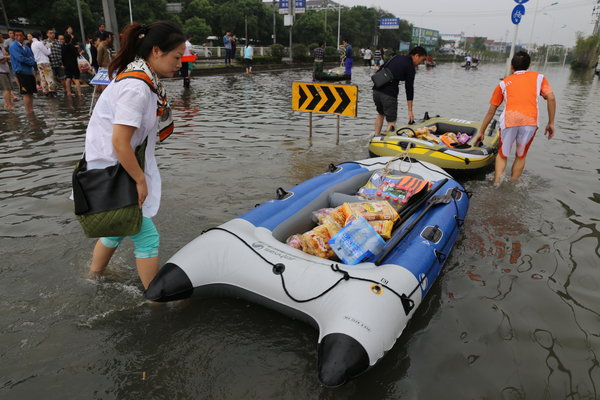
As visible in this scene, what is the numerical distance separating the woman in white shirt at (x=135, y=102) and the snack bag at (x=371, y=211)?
169 centimetres

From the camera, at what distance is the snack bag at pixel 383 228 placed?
345 centimetres

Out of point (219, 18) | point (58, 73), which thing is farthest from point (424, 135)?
→ point (219, 18)

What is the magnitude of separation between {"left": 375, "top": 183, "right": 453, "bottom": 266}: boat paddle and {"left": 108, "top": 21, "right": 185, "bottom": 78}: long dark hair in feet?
6.45

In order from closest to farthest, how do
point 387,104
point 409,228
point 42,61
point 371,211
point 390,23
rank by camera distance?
1. point 409,228
2. point 371,211
3. point 387,104
4. point 42,61
5. point 390,23

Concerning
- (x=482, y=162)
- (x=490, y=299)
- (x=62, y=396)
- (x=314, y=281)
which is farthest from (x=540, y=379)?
(x=482, y=162)

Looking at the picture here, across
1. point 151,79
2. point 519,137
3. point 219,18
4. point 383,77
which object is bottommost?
point 519,137

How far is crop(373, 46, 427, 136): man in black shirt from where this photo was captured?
7.25m

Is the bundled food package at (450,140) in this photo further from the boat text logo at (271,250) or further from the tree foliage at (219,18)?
the tree foliage at (219,18)

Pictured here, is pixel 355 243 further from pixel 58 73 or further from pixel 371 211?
pixel 58 73

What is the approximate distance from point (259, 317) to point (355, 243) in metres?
0.90

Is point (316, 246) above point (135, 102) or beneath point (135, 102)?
beneath

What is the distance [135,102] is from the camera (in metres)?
2.22

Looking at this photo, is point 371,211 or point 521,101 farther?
point 521,101

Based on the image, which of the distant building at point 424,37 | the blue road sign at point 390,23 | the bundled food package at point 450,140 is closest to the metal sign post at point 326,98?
the bundled food package at point 450,140
